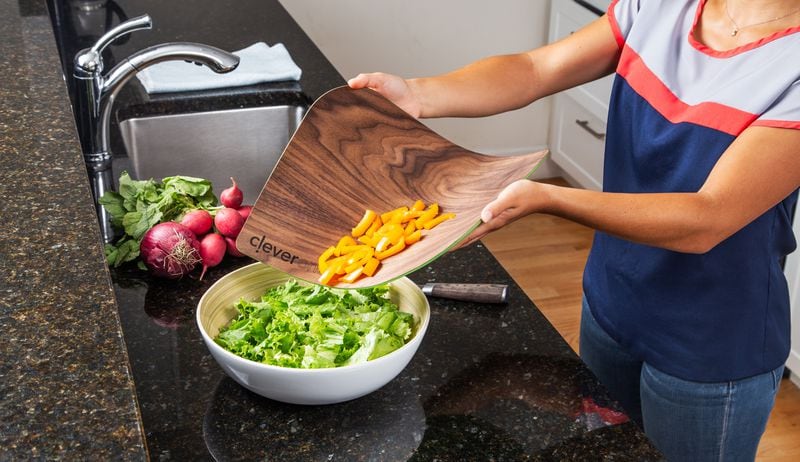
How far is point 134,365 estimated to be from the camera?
1.10 meters

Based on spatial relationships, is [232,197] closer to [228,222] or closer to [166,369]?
[228,222]

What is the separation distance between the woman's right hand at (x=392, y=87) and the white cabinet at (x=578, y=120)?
1.77 m

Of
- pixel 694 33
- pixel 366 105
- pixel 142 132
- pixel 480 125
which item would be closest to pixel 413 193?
pixel 366 105

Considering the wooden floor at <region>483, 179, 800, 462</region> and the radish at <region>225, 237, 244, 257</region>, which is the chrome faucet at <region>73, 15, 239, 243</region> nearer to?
the radish at <region>225, 237, 244, 257</region>

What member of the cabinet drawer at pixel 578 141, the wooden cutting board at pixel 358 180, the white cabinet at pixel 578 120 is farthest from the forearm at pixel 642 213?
the cabinet drawer at pixel 578 141

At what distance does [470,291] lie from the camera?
1.24 m

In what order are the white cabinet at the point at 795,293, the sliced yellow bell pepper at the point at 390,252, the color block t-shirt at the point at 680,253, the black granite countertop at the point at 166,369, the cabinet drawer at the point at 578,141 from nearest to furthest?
the black granite countertop at the point at 166,369, the sliced yellow bell pepper at the point at 390,252, the color block t-shirt at the point at 680,253, the white cabinet at the point at 795,293, the cabinet drawer at the point at 578,141

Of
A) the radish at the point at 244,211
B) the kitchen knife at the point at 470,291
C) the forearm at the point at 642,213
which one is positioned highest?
the forearm at the point at 642,213

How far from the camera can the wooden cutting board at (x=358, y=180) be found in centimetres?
108

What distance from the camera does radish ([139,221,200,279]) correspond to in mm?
1242

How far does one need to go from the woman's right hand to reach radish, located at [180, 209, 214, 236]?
29 centimetres

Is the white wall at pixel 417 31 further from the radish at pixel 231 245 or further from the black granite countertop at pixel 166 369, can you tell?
the radish at pixel 231 245

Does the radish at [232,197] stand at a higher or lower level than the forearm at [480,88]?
lower

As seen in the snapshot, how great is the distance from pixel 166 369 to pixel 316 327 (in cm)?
21
